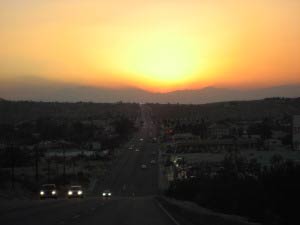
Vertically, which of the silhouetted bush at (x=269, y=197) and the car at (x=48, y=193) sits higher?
the silhouetted bush at (x=269, y=197)

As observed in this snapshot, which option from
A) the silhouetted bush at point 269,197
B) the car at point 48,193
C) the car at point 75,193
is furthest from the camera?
the car at point 75,193

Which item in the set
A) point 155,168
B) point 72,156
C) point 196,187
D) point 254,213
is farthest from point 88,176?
point 254,213

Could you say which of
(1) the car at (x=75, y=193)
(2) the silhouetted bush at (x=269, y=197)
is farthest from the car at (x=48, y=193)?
(2) the silhouetted bush at (x=269, y=197)

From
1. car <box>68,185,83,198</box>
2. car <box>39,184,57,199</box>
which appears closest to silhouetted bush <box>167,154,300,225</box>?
car <box>39,184,57,199</box>

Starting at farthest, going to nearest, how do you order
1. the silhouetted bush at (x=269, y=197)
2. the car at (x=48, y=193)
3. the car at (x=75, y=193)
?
the car at (x=75, y=193) < the car at (x=48, y=193) < the silhouetted bush at (x=269, y=197)

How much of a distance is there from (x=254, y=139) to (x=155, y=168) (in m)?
42.7

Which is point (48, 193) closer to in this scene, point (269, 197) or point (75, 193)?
point (75, 193)

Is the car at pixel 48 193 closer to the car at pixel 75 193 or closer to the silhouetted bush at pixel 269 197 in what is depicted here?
the car at pixel 75 193

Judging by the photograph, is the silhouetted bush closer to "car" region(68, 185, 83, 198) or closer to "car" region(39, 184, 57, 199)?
"car" region(39, 184, 57, 199)

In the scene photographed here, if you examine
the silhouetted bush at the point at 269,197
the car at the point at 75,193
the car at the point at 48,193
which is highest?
the silhouetted bush at the point at 269,197

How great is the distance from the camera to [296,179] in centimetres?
2084

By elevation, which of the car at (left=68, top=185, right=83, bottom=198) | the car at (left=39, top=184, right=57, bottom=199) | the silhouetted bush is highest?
the silhouetted bush

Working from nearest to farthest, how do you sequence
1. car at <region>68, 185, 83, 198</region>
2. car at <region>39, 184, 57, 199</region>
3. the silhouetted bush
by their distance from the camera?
the silhouetted bush < car at <region>39, 184, 57, 199</region> < car at <region>68, 185, 83, 198</region>

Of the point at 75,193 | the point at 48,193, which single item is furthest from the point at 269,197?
the point at 75,193
